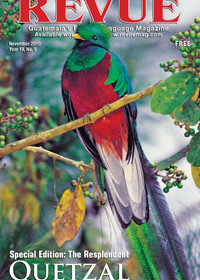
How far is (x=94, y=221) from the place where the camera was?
98cm

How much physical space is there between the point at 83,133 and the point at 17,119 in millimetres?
164

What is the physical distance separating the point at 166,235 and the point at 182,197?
10cm

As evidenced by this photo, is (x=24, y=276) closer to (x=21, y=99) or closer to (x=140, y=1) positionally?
(x=21, y=99)

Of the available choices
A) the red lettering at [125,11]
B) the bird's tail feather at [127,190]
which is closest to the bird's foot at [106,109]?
the bird's tail feather at [127,190]

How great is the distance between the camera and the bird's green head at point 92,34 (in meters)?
0.97

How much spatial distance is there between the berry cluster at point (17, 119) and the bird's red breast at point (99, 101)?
107mm

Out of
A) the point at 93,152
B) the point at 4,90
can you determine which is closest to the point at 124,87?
the point at 93,152

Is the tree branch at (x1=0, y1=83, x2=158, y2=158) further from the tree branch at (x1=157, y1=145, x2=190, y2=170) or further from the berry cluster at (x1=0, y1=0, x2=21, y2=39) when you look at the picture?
the berry cluster at (x1=0, y1=0, x2=21, y2=39)

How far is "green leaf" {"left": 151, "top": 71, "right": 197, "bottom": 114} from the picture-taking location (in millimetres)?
737

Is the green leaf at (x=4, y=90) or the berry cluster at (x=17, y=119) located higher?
the green leaf at (x=4, y=90)

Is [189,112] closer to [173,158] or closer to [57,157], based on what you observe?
[173,158]

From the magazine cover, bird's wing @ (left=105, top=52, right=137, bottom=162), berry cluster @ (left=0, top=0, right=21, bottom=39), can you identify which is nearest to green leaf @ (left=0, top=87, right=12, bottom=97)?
the magazine cover

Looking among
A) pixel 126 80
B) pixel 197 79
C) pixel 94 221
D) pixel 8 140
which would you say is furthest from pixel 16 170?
pixel 197 79

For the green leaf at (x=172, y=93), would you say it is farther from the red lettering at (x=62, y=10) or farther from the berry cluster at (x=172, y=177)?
the red lettering at (x=62, y=10)
